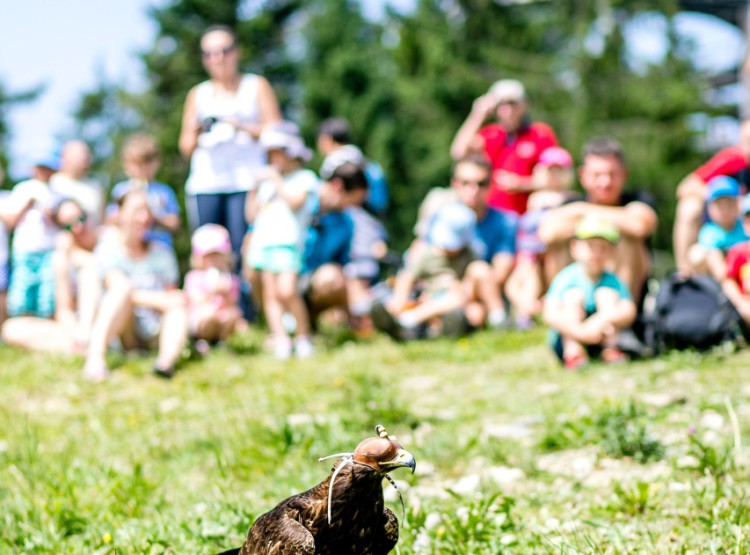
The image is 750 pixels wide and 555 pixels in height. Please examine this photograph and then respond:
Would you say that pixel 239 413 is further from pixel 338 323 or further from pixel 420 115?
pixel 420 115

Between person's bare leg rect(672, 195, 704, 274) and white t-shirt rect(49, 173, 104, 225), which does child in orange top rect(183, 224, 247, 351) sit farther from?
person's bare leg rect(672, 195, 704, 274)

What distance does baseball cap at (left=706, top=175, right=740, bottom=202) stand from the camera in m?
6.21

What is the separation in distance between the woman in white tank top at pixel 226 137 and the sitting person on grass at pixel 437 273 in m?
1.63

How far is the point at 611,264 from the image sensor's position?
607 centimetres

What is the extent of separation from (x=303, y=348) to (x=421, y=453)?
2999 millimetres

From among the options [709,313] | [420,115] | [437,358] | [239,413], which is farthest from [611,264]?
[420,115]

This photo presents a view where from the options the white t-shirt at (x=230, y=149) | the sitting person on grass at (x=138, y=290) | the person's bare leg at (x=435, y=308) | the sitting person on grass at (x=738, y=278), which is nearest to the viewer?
the sitting person on grass at (x=738, y=278)

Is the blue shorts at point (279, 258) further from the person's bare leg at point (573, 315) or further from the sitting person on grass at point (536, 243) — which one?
the person's bare leg at point (573, 315)

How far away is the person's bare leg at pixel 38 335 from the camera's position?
710 centimetres

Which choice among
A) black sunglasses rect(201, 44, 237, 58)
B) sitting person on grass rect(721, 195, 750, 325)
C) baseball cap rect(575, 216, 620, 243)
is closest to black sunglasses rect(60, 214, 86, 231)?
black sunglasses rect(201, 44, 237, 58)

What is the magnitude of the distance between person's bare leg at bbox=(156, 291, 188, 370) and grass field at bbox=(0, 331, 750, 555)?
20 centimetres

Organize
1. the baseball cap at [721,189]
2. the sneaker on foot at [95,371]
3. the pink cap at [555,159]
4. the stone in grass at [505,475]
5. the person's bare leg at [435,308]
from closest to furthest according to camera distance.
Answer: the stone in grass at [505,475]
the sneaker on foot at [95,371]
the baseball cap at [721,189]
the person's bare leg at [435,308]
the pink cap at [555,159]

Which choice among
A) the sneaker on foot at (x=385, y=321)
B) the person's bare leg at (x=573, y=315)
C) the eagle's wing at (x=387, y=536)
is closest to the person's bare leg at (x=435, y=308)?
the sneaker on foot at (x=385, y=321)

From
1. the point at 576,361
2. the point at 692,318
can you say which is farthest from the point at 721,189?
the point at 576,361
